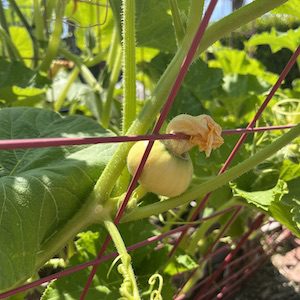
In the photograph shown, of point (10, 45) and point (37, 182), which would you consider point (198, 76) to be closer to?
point (10, 45)

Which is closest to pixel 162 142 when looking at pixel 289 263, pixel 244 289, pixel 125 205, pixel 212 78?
pixel 125 205

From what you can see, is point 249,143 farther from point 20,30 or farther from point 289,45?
point 20,30

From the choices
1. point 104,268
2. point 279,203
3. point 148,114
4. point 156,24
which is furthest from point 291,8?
point 104,268

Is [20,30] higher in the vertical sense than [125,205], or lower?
higher

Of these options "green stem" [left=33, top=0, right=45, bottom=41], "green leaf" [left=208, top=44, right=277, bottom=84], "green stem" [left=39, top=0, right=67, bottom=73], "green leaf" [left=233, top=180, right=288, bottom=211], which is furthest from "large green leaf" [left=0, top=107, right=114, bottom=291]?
"green leaf" [left=208, top=44, right=277, bottom=84]

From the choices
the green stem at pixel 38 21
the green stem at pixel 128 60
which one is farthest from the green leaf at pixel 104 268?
the green stem at pixel 38 21

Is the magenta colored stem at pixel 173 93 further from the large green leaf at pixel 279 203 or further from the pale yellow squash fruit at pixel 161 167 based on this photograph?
the large green leaf at pixel 279 203
